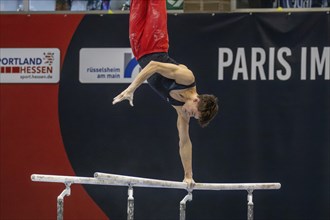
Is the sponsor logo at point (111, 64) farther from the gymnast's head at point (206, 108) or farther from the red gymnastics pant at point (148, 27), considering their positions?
the gymnast's head at point (206, 108)

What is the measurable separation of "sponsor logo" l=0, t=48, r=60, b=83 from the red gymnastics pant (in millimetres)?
2638

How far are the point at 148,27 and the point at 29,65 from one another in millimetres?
2967

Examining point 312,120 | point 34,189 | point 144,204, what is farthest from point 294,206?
point 34,189

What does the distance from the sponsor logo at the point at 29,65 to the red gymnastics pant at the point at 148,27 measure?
104 inches

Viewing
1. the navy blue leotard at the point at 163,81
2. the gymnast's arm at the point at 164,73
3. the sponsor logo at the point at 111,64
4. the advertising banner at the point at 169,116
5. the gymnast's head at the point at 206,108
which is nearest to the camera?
the gymnast's arm at the point at 164,73

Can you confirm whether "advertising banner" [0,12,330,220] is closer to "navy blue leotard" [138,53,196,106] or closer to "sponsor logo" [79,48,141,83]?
"sponsor logo" [79,48,141,83]

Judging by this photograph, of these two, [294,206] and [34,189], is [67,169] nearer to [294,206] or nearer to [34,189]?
[34,189]

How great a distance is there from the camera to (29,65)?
852 centimetres

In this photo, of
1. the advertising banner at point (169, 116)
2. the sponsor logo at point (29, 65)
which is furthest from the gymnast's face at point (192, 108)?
the sponsor logo at point (29, 65)

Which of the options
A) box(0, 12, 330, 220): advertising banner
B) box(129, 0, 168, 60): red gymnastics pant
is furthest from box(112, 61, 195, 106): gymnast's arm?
box(0, 12, 330, 220): advertising banner

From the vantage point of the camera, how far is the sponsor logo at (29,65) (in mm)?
8477

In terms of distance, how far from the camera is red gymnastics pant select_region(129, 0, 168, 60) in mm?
5898

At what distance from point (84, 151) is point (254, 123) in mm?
1939

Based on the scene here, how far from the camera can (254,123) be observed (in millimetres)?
8195
